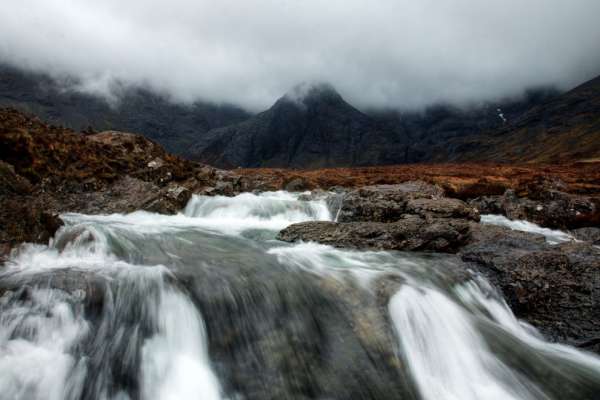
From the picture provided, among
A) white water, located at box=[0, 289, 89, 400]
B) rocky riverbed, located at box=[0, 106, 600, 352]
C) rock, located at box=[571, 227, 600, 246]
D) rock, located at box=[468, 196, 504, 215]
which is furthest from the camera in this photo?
rock, located at box=[468, 196, 504, 215]

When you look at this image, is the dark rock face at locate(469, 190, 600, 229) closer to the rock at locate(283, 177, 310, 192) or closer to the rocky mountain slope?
the rocky mountain slope

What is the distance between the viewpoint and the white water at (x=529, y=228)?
58.0 feet

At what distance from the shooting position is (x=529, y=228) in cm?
2016

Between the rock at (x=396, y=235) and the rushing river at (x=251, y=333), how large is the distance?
248cm

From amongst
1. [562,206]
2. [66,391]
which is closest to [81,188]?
[66,391]

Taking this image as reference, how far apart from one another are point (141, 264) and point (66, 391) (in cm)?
366

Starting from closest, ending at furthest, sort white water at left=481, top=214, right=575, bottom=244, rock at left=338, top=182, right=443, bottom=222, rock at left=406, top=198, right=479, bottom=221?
1. rock at left=406, top=198, right=479, bottom=221
2. rock at left=338, top=182, right=443, bottom=222
3. white water at left=481, top=214, right=575, bottom=244

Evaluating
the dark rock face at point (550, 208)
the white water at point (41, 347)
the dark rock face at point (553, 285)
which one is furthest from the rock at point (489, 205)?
the white water at point (41, 347)

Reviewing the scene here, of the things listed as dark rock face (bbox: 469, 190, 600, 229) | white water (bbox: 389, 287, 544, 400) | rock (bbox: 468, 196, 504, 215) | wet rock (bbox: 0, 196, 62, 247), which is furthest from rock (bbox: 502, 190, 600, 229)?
wet rock (bbox: 0, 196, 62, 247)

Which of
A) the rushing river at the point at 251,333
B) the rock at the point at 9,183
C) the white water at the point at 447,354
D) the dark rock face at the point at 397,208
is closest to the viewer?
the rushing river at the point at 251,333

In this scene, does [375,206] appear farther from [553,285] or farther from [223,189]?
[223,189]

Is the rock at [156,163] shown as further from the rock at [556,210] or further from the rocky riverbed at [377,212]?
the rock at [556,210]

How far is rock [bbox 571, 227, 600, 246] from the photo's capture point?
55.9ft

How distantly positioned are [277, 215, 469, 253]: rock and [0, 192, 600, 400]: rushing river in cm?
248
